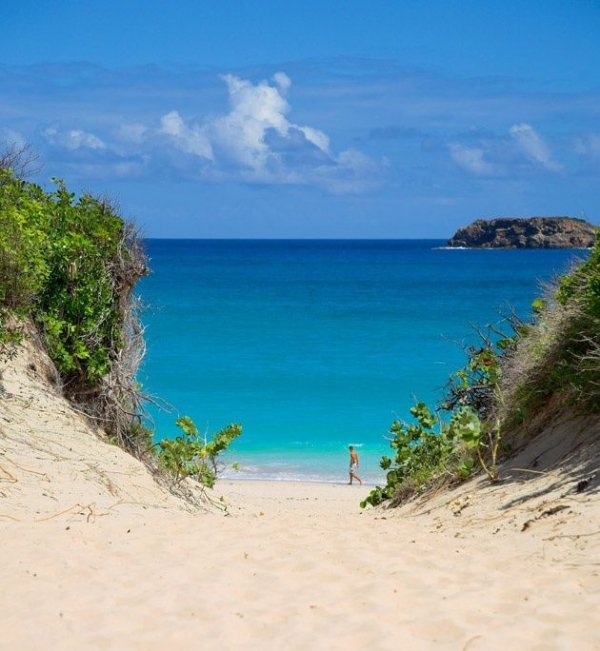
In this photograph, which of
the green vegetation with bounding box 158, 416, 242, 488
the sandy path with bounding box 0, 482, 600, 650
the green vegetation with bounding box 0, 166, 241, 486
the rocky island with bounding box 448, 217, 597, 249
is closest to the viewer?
the sandy path with bounding box 0, 482, 600, 650

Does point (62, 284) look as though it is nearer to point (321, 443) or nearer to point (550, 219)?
point (321, 443)

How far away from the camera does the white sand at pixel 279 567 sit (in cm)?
564

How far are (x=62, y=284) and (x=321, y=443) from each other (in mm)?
16194

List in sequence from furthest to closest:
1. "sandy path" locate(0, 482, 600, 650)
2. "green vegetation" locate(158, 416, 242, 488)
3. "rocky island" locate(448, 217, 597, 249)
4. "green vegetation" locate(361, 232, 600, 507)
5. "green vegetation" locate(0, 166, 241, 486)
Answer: "rocky island" locate(448, 217, 597, 249) → "green vegetation" locate(158, 416, 242, 488) → "green vegetation" locate(0, 166, 241, 486) → "green vegetation" locate(361, 232, 600, 507) → "sandy path" locate(0, 482, 600, 650)

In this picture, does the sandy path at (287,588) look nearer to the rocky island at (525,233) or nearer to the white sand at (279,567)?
the white sand at (279,567)

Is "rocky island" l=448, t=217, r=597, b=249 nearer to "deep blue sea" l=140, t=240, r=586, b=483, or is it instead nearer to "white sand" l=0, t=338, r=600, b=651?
"deep blue sea" l=140, t=240, r=586, b=483

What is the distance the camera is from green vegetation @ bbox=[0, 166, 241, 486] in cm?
1190

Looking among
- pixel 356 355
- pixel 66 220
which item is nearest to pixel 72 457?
pixel 66 220

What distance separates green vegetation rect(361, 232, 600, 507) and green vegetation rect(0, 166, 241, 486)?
2.78 meters

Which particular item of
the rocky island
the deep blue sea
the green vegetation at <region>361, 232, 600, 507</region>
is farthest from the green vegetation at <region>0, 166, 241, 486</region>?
the rocky island

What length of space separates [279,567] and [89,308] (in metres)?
6.21

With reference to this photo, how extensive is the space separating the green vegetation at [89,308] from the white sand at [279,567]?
1654mm

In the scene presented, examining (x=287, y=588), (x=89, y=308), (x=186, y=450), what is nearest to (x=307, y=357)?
(x=186, y=450)

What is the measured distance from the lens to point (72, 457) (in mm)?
10383
